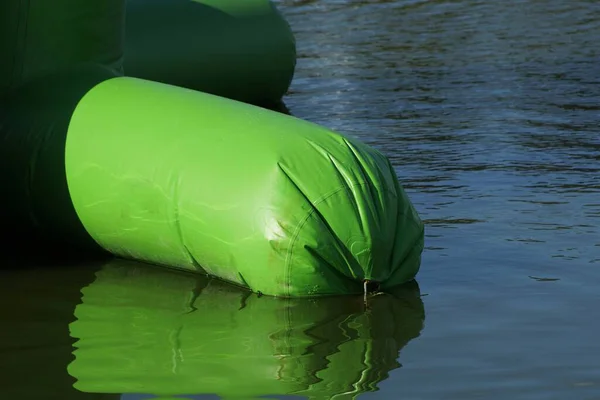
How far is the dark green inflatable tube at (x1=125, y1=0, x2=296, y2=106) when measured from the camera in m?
7.20

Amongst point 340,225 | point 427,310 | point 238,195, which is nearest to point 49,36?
point 238,195

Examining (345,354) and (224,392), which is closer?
(224,392)

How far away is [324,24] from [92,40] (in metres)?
5.96

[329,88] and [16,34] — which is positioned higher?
[16,34]

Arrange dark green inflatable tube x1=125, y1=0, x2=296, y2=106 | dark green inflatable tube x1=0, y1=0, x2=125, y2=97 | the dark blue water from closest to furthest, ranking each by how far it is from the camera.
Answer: the dark blue water < dark green inflatable tube x1=0, y1=0, x2=125, y2=97 < dark green inflatable tube x1=125, y1=0, x2=296, y2=106

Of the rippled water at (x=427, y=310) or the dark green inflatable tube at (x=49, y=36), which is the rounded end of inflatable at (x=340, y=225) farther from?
the dark green inflatable tube at (x=49, y=36)

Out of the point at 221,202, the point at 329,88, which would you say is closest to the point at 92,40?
the point at 221,202

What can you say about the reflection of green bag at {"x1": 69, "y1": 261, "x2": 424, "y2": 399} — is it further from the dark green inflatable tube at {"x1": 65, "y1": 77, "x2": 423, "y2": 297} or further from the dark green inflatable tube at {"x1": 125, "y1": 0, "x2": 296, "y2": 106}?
the dark green inflatable tube at {"x1": 125, "y1": 0, "x2": 296, "y2": 106}

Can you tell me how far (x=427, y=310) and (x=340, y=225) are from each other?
0.40m

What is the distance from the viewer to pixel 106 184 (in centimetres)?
471

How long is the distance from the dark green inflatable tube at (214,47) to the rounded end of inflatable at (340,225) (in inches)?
112

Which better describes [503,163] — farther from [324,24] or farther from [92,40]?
[324,24]

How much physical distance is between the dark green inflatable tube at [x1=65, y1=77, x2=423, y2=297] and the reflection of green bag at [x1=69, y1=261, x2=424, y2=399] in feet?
0.32

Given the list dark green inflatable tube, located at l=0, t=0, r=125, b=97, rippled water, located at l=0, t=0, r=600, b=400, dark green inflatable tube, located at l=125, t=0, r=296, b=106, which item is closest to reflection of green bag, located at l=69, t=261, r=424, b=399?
rippled water, located at l=0, t=0, r=600, b=400
